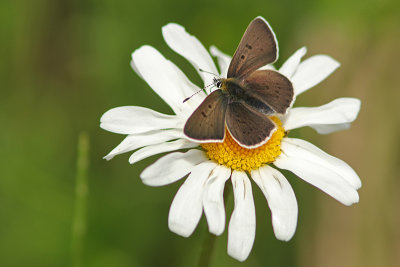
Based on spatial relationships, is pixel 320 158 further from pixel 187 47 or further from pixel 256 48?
pixel 187 47

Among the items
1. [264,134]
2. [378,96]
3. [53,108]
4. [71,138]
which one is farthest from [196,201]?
[378,96]

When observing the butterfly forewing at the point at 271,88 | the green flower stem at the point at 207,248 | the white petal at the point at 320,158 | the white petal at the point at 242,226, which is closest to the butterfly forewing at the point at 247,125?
the butterfly forewing at the point at 271,88

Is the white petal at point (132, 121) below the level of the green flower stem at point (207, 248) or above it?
above

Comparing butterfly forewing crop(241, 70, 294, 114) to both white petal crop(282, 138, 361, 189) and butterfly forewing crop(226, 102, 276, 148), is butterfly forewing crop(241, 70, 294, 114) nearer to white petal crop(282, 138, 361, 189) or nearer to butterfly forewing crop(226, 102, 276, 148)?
butterfly forewing crop(226, 102, 276, 148)

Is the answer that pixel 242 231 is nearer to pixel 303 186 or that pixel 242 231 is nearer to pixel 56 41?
pixel 303 186

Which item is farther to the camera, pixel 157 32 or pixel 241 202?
pixel 157 32

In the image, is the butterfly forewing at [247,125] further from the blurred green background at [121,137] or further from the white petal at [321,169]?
the blurred green background at [121,137]

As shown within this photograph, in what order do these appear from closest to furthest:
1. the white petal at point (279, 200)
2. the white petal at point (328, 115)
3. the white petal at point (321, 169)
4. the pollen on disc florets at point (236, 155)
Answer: the white petal at point (279, 200) < the white petal at point (321, 169) < the pollen on disc florets at point (236, 155) < the white petal at point (328, 115)

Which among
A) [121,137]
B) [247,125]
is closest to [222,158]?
[247,125]
